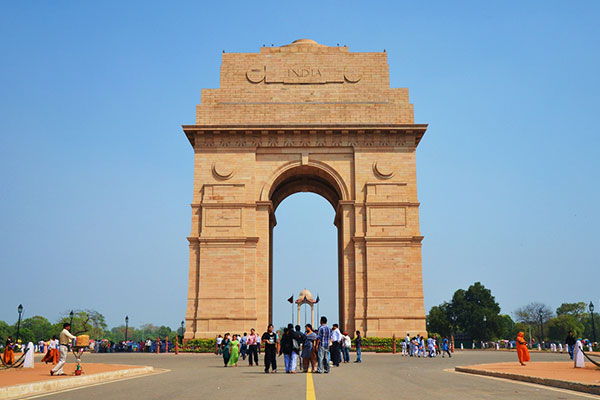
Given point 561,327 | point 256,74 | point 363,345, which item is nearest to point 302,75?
point 256,74

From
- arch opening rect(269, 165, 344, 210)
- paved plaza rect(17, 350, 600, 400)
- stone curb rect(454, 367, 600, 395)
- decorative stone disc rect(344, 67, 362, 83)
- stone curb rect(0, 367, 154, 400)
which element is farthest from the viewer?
decorative stone disc rect(344, 67, 362, 83)

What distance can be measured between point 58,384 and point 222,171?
25203mm

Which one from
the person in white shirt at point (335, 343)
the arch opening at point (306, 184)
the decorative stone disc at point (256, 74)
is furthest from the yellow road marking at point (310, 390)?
the decorative stone disc at point (256, 74)

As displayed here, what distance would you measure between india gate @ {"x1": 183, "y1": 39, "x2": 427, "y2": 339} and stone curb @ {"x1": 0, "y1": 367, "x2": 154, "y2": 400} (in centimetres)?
1811

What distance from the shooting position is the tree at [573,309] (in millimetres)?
113125

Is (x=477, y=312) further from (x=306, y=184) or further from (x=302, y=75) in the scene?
(x=302, y=75)

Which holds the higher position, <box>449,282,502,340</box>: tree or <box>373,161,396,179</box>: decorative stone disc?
<box>373,161,396,179</box>: decorative stone disc

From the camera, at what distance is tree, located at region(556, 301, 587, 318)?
371ft

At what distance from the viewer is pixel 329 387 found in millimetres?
12672

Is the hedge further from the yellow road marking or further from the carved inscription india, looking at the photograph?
the yellow road marking

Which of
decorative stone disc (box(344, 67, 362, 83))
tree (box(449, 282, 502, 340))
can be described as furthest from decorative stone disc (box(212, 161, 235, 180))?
tree (box(449, 282, 502, 340))

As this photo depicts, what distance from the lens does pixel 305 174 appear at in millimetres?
40906

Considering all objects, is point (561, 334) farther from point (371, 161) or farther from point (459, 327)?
point (371, 161)

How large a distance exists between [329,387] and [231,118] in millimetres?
27695
